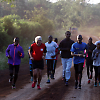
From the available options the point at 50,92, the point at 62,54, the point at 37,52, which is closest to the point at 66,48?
the point at 62,54

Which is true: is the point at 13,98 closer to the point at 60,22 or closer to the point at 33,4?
the point at 33,4

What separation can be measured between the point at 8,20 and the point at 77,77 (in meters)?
13.5

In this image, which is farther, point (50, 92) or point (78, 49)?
point (78, 49)

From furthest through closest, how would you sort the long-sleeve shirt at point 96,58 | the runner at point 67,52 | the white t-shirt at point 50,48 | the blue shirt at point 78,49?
the white t-shirt at point 50,48
the runner at point 67,52
the long-sleeve shirt at point 96,58
the blue shirt at point 78,49

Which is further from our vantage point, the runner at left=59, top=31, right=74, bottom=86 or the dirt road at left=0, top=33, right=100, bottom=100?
the runner at left=59, top=31, right=74, bottom=86

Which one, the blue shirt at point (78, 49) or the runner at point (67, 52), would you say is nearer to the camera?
the blue shirt at point (78, 49)

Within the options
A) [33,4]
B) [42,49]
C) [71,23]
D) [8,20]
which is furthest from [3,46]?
[71,23]

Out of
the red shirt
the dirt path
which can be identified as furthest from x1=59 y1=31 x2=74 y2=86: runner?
the red shirt

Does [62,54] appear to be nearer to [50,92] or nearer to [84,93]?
[50,92]

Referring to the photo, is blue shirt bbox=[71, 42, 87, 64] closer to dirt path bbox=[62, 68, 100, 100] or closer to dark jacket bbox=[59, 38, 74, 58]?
dark jacket bbox=[59, 38, 74, 58]

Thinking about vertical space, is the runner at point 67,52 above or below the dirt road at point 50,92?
above

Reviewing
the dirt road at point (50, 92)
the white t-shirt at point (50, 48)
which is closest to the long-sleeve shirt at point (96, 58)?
the dirt road at point (50, 92)

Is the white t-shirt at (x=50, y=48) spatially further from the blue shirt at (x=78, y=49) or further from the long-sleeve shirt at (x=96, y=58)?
the long-sleeve shirt at (x=96, y=58)

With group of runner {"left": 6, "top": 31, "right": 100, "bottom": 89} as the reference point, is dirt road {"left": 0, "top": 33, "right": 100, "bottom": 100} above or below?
below
